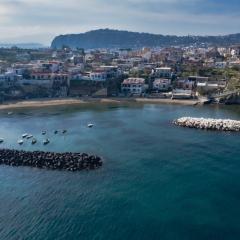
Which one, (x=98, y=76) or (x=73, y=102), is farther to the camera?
(x=98, y=76)

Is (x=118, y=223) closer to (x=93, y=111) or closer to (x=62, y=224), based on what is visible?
(x=62, y=224)

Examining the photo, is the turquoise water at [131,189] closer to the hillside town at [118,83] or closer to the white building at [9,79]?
the hillside town at [118,83]

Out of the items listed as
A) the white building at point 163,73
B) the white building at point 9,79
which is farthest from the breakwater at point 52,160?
the white building at point 163,73

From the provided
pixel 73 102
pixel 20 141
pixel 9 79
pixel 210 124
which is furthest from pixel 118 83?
pixel 20 141

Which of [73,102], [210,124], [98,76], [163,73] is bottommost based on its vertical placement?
[73,102]

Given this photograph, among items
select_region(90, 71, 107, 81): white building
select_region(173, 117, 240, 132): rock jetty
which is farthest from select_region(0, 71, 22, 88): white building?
select_region(173, 117, 240, 132): rock jetty

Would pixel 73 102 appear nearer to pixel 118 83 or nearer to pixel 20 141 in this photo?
pixel 118 83
